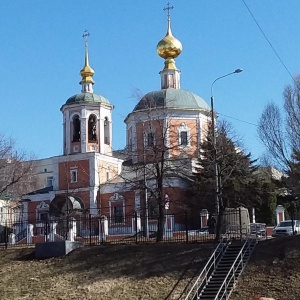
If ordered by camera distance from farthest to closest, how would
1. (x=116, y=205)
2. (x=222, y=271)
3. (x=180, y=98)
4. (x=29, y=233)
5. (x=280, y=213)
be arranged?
(x=180, y=98) < (x=116, y=205) < (x=280, y=213) < (x=29, y=233) < (x=222, y=271)

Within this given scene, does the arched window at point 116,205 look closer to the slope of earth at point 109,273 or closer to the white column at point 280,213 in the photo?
the white column at point 280,213

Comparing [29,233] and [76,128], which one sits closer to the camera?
[29,233]

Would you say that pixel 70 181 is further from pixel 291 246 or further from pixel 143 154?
pixel 291 246

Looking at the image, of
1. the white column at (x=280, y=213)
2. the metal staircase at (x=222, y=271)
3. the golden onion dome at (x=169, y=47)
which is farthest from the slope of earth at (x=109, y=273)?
the golden onion dome at (x=169, y=47)

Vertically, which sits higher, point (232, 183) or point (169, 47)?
Result: point (169, 47)

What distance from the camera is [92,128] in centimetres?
5247

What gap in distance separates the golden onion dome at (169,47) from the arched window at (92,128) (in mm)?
7313

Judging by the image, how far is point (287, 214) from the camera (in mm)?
48094

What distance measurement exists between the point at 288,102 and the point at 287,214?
65.0 ft

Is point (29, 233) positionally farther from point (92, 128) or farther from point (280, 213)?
point (280, 213)

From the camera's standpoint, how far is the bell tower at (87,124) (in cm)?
5159

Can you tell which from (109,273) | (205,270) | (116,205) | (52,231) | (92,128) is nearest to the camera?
(205,270)

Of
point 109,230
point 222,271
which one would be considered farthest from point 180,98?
point 222,271

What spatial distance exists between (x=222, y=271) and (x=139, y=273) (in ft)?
8.98
